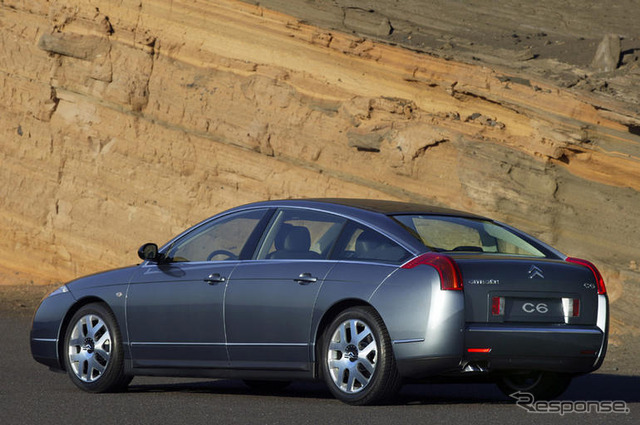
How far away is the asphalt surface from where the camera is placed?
6.96 metres

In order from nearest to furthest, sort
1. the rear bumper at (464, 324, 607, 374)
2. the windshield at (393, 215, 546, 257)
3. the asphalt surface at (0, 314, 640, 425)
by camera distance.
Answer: the asphalt surface at (0, 314, 640, 425) < the rear bumper at (464, 324, 607, 374) < the windshield at (393, 215, 546, 257)

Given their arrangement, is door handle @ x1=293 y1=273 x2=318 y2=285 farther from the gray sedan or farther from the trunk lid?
the trunk lid

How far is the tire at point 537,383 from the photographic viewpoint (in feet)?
26.5

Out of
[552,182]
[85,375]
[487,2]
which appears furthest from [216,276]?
[487,2]

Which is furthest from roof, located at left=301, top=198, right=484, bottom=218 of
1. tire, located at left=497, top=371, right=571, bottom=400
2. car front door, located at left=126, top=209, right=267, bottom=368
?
tire, located at left=497, top=371, right=571, bottom=400

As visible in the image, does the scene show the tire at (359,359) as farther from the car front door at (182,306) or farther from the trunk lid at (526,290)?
the car front door at (182,306)

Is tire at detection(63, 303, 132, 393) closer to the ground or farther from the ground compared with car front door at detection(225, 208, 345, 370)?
closer to the ground

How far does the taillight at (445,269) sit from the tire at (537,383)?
1241mm

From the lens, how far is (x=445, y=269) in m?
7.08

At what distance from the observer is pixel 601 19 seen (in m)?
17.9

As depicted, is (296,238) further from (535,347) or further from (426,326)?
(535,347)

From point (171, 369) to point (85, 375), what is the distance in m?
0.74

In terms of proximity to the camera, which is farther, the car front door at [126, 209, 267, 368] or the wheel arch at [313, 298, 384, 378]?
the car front door at [126, 209, 267, 368]

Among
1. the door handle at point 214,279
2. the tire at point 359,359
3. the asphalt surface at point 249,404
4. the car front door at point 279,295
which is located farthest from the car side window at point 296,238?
the asphalt surface at point 249,404
